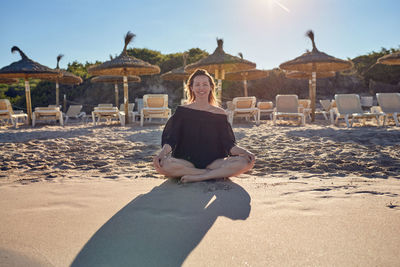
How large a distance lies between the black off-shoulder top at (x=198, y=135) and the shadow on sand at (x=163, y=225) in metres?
0.32

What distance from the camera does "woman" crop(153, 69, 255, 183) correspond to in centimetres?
233

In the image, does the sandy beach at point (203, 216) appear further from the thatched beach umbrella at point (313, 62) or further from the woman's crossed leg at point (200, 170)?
the thatched beach umbrella at point (313, 62)

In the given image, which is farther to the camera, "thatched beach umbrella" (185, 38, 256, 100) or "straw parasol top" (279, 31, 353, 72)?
"straw parasol top" (279, 31, 353, 72)

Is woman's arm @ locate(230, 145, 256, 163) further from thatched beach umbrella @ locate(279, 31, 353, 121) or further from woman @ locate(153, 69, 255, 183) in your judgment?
thatched beach umbrella @ locate(279, 31, 353, 121)

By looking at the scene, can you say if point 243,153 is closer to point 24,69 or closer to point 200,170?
point 200,170

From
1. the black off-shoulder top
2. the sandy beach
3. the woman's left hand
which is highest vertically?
the black off-shoulder top

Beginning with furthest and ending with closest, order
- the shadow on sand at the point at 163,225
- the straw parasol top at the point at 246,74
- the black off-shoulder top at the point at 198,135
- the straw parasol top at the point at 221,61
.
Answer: the straw parasol top at the point at 246,74, the straw parasol top at the point at 221,61, the black off-shoulder top at the point at 198,135, the shadow on sand at the point at 163,225

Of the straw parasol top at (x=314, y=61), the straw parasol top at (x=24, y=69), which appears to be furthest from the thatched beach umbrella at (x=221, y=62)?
the straw parasol top at (x=24, y=69)

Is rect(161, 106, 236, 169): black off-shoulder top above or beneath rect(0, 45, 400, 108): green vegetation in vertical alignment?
beneath

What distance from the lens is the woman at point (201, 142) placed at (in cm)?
233

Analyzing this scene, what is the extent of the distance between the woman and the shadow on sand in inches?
6.9

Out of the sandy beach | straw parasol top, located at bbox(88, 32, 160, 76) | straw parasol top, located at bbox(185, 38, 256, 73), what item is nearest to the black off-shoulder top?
the sandy beach

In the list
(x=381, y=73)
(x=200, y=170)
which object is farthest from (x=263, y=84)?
(x=200, y=170)

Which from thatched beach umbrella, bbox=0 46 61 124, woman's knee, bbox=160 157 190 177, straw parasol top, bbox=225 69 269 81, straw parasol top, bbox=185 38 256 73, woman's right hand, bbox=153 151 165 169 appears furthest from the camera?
straw parasol top, bbox=225 69 269 81
